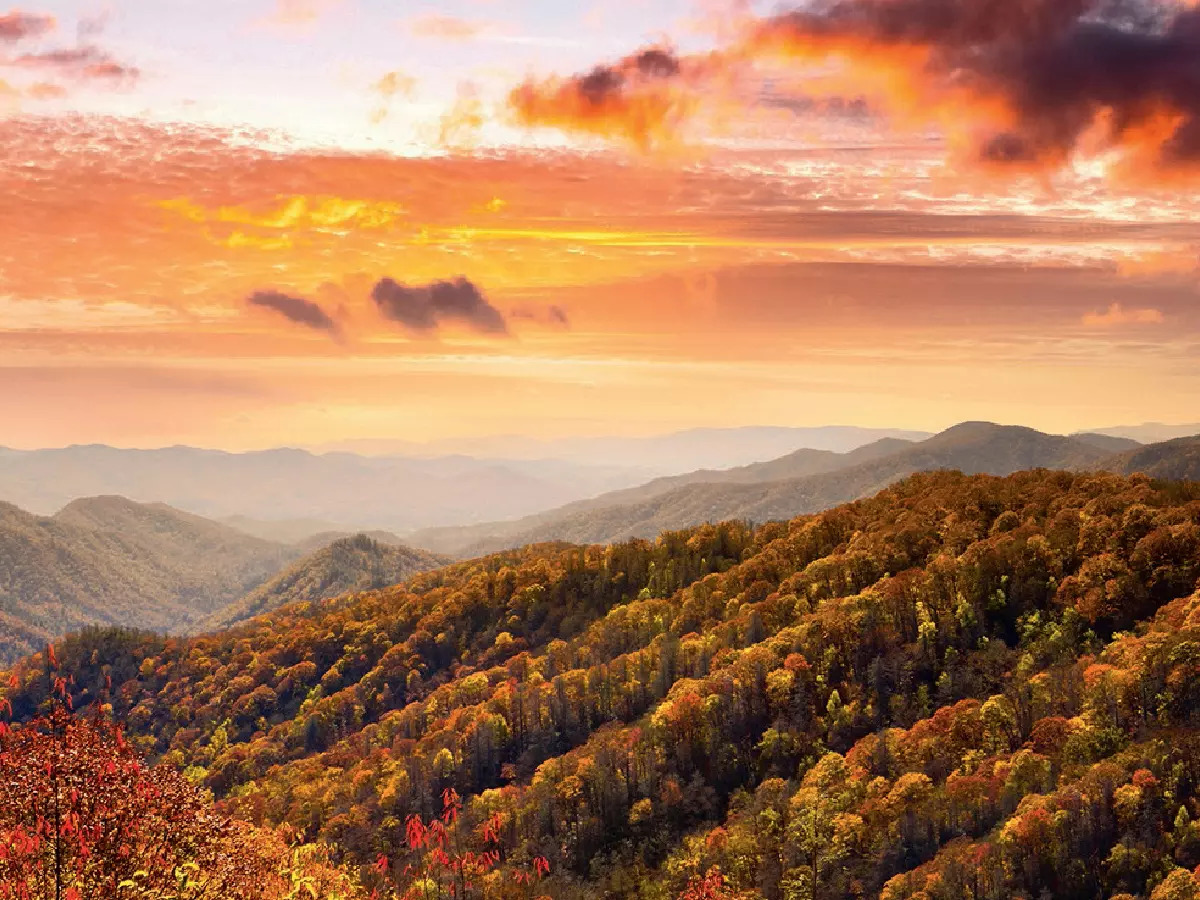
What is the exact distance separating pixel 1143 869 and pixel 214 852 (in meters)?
120

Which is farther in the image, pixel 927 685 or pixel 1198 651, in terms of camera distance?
pixel 927 685

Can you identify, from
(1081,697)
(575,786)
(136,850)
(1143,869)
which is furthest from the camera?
(575,786)

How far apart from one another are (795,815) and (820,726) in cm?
4142

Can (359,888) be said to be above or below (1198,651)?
below

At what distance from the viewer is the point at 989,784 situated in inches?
5738

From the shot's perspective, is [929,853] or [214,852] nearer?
[214,852]

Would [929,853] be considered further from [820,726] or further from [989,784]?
[820,726]

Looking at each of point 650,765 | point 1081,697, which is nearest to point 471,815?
point 650,765

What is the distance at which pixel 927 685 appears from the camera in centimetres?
19650

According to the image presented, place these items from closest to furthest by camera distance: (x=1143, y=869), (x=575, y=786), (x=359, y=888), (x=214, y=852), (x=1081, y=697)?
1. (x=214, y=852)
2. (x=1143, y=869)
3. (x=359, y=888)
4. (x=1081, y=697)
5. (x=575, y=786)

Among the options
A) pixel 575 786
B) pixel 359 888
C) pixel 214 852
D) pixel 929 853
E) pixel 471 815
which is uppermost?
pixel 214 852

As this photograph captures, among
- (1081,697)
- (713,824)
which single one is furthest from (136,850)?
(1081,697)

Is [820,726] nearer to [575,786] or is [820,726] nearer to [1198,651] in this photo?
[575,786]

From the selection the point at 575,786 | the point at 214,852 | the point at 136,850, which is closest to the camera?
the point at 136,850
